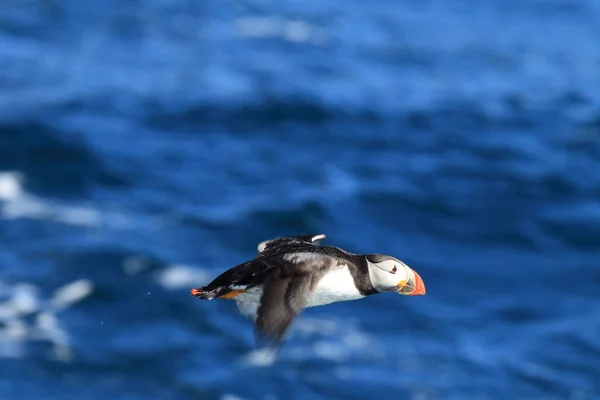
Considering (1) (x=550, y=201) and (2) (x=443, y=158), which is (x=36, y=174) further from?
(1) (x=550, y=201)

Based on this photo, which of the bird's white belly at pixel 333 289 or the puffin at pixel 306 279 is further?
the bird's white belly at pixel 333 289

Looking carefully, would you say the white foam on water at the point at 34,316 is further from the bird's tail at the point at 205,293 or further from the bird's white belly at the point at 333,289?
the bird's white belly at the point at 333,289

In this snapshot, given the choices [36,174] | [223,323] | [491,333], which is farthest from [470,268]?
[36,174]

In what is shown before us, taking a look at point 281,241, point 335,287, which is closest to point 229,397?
point 281,241

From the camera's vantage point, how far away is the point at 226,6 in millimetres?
34406

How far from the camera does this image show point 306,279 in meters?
7.55

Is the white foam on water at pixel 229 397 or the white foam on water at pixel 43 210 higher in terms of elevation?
the white foam on water at pixel 43 210

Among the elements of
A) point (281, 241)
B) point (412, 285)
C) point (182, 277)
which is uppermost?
point (182, 277)

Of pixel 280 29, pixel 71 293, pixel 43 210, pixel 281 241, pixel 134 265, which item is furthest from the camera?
pixel 280 29

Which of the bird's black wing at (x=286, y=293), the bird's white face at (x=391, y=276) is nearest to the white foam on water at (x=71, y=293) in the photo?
the bird's white face at (x=391, y=276)

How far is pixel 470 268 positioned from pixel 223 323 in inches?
219

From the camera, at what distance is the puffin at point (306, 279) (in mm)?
7406

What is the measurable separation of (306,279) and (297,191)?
1563 cm

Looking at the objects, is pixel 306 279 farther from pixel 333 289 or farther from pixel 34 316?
pixel 34 316
